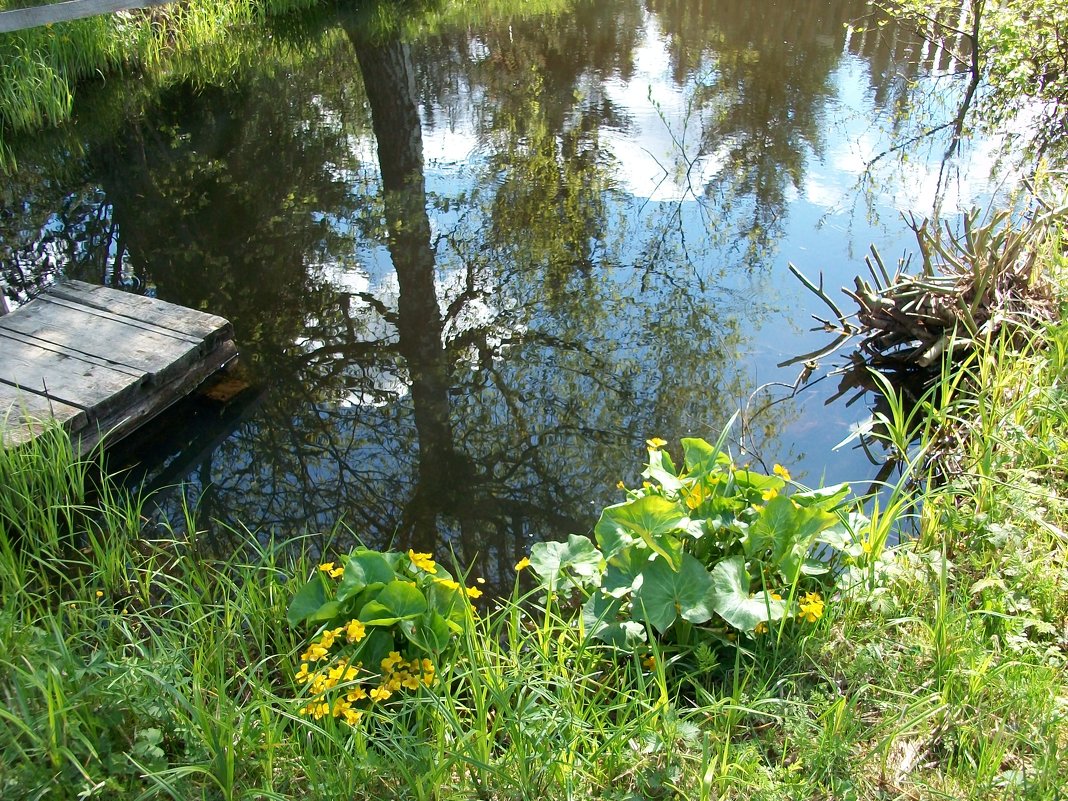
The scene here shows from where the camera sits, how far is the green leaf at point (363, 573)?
2.47 m

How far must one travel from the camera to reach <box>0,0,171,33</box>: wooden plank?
4012 millimetres

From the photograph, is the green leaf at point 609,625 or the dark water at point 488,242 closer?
the green leaf at point 609,625

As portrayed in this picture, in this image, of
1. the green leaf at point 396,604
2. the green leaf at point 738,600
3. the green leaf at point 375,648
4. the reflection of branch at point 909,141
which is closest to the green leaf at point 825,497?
the green leaf at point 738,600

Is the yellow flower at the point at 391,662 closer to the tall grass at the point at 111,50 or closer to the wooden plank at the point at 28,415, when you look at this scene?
the wooden plank at the point at 28,415

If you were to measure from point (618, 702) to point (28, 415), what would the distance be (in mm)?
2661

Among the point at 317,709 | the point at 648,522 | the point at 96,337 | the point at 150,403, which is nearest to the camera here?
the point at 317,709

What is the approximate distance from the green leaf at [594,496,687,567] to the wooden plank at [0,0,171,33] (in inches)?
143

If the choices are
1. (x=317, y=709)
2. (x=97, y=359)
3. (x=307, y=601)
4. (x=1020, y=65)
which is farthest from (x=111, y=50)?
(x=1020, y=65)

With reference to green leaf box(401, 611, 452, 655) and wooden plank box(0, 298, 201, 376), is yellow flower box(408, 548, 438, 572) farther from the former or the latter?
wooden plank box(0, 298, 201, 376)

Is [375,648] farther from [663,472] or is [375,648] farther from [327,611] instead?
[663,472]

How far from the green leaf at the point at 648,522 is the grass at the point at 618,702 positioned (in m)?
0.29

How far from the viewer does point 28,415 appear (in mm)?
3430

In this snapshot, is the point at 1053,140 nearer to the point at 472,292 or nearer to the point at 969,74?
the point at 969,74

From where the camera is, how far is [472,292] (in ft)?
16.3
